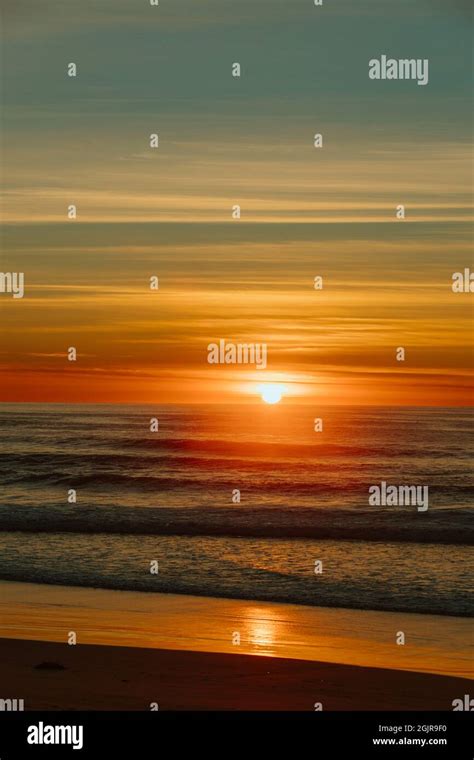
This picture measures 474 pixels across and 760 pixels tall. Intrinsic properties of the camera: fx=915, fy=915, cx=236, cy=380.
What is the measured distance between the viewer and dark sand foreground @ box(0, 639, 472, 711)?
32.6ft

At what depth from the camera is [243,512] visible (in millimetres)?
30219

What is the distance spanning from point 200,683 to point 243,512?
1964 centimetres

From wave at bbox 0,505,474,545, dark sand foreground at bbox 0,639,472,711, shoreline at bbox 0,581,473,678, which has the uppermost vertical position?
wave at bbox 0,505,474,545

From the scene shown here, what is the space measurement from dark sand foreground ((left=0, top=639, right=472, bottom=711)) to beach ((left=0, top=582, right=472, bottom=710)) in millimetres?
12

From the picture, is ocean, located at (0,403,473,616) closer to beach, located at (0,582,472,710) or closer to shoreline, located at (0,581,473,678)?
shoreline, located at (0,581,473,678)

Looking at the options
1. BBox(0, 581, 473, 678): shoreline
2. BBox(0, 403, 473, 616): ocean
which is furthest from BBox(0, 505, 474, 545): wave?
BBox(0, 581, 473, 678): shoreline

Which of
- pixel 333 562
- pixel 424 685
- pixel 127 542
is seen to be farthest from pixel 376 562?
pixel 424 685

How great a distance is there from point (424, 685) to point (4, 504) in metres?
23.9

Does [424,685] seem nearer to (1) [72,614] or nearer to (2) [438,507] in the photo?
(1) [72,614]

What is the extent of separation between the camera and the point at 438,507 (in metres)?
31.5

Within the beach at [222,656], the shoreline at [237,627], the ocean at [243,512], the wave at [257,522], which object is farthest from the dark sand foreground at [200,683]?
the wave at [257,522]

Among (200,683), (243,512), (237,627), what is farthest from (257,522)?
(200,683)

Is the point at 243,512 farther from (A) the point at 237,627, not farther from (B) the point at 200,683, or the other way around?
(B) the point at 200,683
